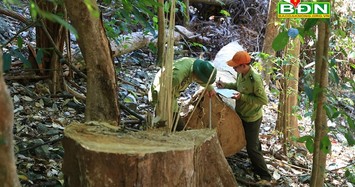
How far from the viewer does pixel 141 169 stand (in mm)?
2152

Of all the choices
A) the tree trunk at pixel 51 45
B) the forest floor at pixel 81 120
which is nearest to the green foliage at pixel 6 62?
the forest floor at pixel 81 120

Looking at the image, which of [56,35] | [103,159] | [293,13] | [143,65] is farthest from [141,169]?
[143,65]

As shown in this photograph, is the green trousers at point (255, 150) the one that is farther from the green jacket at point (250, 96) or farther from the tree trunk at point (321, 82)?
the tree trunk at point (321, 82)

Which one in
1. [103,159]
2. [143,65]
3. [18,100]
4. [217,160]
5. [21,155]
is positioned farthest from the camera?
[143,65]

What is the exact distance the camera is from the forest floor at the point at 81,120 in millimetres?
3084

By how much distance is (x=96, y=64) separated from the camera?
2.67 m

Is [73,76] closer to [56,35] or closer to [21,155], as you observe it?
[56,35]

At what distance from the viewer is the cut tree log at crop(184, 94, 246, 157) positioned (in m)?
3.80

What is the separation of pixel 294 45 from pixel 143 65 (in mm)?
2270

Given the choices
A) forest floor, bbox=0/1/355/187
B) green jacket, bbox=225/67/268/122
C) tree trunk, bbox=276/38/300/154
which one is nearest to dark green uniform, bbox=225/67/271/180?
green jacket, bbox=225/67/268/122

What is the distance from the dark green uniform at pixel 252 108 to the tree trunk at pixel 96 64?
51.2 inches

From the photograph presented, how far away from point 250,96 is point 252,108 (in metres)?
0.19

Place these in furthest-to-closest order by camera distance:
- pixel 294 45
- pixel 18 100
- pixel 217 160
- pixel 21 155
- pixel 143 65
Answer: pixel 143 65 → pixel 294 45 → pixel 18 100 → pixel 21 155 → pixel 217 160

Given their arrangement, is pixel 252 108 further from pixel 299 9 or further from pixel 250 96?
pixel 299 9
